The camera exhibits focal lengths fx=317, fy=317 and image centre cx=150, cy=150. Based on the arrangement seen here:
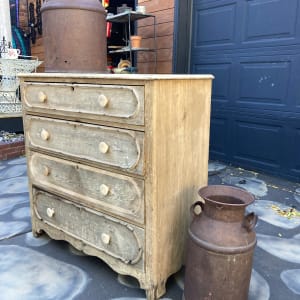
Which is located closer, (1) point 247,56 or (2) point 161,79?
(2) point 161,79

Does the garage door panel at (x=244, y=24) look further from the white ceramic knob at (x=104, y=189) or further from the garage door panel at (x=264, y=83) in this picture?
the white ceramic knob at (x=104, y=189)

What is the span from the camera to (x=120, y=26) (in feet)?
18.8

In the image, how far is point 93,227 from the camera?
5.82 feet

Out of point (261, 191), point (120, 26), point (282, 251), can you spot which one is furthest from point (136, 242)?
point (120, 26)

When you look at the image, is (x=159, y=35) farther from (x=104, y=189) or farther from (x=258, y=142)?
(x=104, y=189)

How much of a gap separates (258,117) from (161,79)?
2.45 m

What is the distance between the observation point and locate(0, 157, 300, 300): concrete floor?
166 cm

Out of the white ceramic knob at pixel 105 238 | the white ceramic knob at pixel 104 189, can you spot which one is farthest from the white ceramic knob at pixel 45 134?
the white ceramic knob at pixel 105 238

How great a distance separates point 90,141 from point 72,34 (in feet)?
2.46

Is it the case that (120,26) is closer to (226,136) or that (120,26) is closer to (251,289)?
(226,136)

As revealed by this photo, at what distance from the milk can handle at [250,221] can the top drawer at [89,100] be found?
0.63 meters

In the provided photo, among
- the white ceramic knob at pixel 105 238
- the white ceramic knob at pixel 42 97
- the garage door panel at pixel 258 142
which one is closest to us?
the white ceramic knob at pixel 105 238

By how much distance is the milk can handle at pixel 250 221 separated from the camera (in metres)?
1.39

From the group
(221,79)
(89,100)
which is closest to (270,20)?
(221,79)
